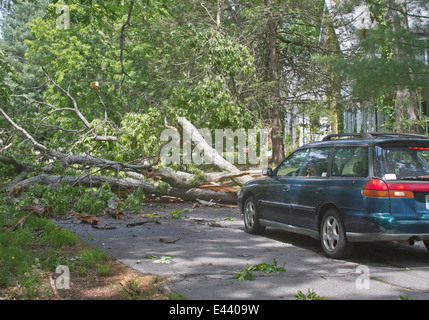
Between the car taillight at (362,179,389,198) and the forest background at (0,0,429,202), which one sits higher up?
the forest background at (0,0,429,202)

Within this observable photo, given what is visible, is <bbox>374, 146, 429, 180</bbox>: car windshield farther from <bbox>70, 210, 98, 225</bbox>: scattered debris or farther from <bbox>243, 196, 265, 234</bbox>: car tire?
<bbox>70, 210, 98, 225</bbox>: scattered debris

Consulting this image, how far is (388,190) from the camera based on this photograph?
610 centimetres

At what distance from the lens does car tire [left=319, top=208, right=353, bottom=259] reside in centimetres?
653

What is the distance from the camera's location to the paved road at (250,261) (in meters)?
4.96

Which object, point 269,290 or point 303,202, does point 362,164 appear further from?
point 269,290

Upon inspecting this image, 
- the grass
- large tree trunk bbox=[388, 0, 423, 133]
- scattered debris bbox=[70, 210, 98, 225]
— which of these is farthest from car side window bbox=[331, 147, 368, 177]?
scattered debris bbox=[70, 210, 98, 225]

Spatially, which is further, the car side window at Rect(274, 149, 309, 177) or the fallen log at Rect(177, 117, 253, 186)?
the fallen log at Rect(177, 117, 253, 186)

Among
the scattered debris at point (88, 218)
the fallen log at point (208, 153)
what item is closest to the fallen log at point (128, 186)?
the fallen log at point (208, 153)

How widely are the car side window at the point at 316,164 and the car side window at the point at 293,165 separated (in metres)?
0.14

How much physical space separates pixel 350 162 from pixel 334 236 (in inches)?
42.3

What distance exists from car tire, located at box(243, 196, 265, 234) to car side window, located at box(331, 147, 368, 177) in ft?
7.40

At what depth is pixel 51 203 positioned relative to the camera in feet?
36.6

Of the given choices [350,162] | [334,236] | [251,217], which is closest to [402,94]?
[251,217]
